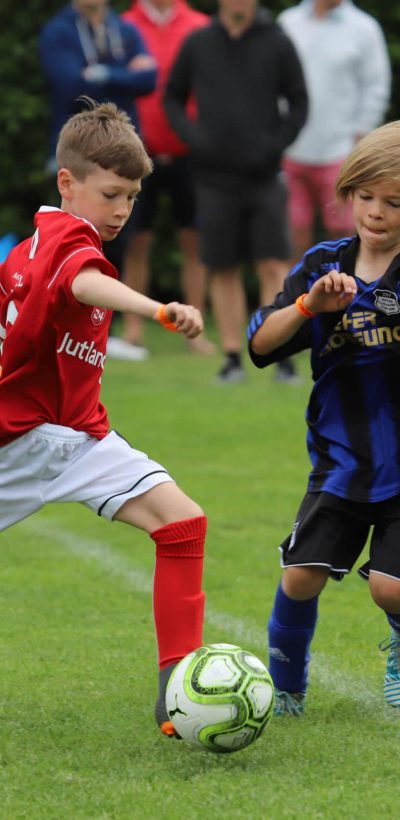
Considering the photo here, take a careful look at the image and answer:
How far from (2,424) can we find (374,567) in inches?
41.2

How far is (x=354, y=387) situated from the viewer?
4.11 m

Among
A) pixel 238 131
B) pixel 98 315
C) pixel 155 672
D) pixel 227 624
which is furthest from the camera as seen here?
pixel 238 131

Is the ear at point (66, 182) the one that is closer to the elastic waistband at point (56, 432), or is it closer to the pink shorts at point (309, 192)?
the elastic waistband at point (56, 432)

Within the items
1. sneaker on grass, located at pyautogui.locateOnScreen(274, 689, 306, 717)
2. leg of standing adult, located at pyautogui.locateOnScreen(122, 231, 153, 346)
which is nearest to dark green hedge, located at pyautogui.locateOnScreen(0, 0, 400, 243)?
leg of standing adult, located at pyautogui.locateOnScreen(122, 231, 153, 346)

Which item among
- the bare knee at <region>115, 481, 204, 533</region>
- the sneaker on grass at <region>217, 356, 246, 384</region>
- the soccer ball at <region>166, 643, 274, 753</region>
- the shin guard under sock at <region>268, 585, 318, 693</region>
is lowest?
the sneaker on grass at <region>217, 356, 246, 384</region>

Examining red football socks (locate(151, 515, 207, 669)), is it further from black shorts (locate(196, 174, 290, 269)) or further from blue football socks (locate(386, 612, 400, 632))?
black shorts (locate(196, 174, 290, 269))

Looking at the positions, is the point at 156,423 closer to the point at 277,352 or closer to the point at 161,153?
the point at 161,153

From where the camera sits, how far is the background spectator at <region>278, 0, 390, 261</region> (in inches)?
409

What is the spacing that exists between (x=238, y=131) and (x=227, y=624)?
17.1 feet

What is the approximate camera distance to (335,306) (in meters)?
3.79

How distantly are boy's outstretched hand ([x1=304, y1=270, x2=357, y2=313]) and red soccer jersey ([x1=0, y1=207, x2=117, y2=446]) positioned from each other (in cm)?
52

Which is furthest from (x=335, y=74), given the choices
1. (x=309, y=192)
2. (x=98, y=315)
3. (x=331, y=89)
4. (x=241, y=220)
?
(x=98, y=315)

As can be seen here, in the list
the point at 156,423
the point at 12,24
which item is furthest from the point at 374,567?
the point at 12,24

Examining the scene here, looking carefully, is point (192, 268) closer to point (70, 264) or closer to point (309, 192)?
point (309, 192)
